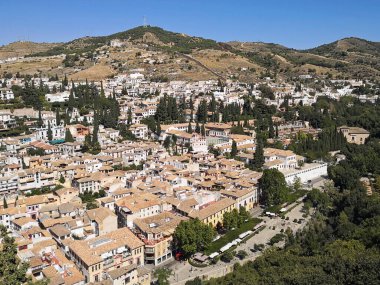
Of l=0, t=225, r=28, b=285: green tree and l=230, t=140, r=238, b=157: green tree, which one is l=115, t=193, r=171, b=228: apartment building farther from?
l=230, t=140, r=238, b=157: green tree

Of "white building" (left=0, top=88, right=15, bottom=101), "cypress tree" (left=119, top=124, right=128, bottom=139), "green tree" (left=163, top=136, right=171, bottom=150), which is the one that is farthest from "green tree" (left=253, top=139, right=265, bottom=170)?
"white building" (left=0, top=88, right=15, bottom=101)

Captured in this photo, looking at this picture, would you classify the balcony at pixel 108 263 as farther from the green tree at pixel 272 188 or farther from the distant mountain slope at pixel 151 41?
the distant mountain slope at pixel 151 41

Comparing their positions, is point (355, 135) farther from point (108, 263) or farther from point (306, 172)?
point (108, 263)

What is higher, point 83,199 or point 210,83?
point 210,83

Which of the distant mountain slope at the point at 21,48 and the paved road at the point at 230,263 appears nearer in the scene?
the paved road at the point at 230,263

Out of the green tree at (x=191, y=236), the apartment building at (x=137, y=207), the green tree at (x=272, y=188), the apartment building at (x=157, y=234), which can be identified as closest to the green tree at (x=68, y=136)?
the apartment building at (x=137, y=207)

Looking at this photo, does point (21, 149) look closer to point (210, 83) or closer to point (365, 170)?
point (365, 170)

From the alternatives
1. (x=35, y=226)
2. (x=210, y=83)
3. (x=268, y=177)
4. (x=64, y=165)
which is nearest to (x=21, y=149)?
(x=64, y=165)
